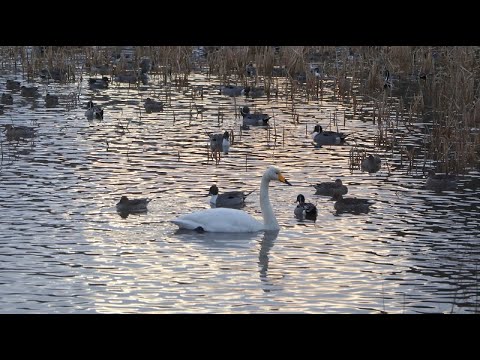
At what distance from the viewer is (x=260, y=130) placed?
19.5m

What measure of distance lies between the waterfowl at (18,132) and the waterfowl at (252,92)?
745cm

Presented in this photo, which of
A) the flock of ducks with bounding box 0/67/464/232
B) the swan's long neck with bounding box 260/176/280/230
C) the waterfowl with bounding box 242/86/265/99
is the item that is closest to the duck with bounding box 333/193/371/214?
the flock of ducks with bounding box 0/67/464/232

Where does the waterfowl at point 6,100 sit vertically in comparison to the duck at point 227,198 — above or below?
above

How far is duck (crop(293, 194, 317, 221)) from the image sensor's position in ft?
39.2

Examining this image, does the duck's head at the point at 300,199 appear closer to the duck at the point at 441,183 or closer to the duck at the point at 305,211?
the duck at the point at 305,211

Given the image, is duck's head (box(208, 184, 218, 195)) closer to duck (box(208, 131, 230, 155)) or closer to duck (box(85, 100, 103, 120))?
duck (box(208, 131, 230, 155))

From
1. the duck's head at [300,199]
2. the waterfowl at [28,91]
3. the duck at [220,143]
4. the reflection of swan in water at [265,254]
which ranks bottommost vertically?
the reflection of swan in water at [265,254]

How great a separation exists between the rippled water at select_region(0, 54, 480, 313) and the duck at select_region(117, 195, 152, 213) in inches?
5.6

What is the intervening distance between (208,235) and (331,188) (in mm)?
2743

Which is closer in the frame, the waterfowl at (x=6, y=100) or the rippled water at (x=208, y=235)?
the rippled water at (x=208, y=235)

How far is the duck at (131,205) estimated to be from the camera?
12.1 m

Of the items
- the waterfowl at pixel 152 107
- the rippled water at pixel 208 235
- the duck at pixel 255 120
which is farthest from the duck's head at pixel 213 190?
the waterfowl at pixel 152 107

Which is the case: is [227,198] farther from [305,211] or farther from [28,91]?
[28,91]
